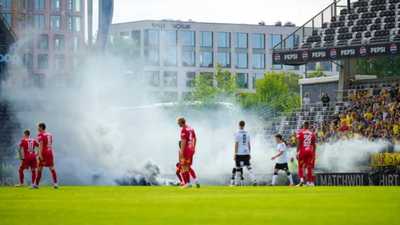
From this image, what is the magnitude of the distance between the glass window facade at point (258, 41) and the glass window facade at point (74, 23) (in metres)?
72.4

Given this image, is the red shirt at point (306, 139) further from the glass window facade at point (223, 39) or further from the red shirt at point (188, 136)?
the glass window facade at point (223, 39)

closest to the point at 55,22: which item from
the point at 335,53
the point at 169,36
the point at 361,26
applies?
the point at 335,53

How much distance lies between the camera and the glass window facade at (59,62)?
47375 millimetres

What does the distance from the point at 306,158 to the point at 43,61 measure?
25.0 metres

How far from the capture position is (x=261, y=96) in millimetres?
97875

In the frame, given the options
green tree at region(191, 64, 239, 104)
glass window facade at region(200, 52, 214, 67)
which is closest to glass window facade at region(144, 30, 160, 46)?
glass window facade at region(200, 52, 214, 67)

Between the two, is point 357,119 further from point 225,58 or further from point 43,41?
point 225,58

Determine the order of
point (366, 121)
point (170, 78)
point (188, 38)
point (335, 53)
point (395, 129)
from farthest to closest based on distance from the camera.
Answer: point (188, 38) → point (170, 78) → point (335, 53) → point (366, 121) → point (395, 129)

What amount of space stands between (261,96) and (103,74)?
52.7 metres

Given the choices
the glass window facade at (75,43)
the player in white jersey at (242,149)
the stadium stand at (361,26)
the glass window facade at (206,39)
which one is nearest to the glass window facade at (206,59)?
the glass window facade at (206,39)

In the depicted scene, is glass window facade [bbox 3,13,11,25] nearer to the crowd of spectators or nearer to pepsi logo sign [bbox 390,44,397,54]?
the crowd of spectators

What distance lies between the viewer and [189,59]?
116812 millimetres

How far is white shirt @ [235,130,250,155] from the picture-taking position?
2683cm

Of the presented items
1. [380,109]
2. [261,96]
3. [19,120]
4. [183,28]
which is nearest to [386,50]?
[380,109]
